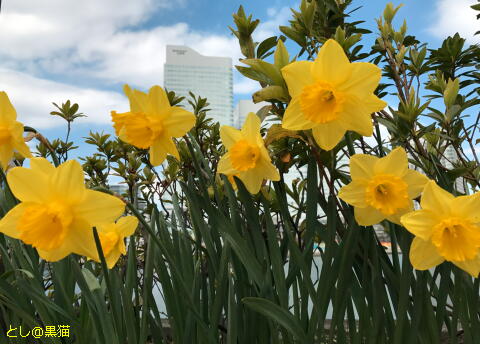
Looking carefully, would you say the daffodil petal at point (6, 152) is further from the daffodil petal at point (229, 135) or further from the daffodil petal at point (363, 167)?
the daffodil petal at point (363, 167)

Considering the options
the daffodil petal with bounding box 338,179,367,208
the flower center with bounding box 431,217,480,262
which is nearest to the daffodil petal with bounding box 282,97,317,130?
the daffodil petal with bounding box 338,179,367,208

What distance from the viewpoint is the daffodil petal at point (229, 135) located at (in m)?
0.62

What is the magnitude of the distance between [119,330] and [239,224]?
0.95ft

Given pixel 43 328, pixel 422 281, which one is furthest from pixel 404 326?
pixel 43 328

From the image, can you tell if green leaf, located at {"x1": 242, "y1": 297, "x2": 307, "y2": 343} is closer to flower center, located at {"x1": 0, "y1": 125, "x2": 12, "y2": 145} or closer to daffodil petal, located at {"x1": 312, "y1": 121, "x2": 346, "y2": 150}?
daffodil petal, located at {"x1": 312, "y1": 121, "x2": 346, "y2": 150}

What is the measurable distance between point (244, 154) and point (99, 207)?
0.73 ft

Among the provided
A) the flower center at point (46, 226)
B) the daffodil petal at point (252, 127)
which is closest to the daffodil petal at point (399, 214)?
the daffodil petal at point (252, 127)

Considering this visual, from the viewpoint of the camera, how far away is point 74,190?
48cm

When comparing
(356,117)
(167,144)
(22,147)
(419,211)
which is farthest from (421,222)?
(22,147)

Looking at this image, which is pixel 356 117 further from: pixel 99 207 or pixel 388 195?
pixel 99 207

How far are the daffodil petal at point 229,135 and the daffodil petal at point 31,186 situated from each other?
0.90ft

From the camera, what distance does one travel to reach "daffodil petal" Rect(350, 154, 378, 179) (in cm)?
53

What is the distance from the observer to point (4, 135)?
1.93 ft

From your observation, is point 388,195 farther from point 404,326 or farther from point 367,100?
point 404,326
